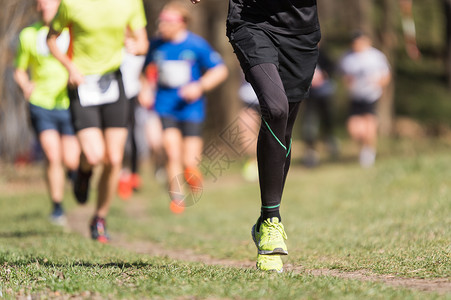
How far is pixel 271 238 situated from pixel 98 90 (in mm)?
2812

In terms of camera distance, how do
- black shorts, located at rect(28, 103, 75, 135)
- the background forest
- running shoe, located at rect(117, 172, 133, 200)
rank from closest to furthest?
black shorts, located at rect(28, 103, 75, 135)
running shoe, located at rect(117, 172, 133, 200)
the background forest

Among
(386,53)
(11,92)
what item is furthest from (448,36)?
(11,92)

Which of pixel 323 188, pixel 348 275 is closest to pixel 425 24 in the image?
pixel 323 188

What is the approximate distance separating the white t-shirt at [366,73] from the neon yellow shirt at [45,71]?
26.9ft

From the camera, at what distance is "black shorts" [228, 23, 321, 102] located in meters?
4.30

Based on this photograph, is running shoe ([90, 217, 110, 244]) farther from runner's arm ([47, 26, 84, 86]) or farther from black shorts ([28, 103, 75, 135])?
black shorts ([28, 103, 75, 135])

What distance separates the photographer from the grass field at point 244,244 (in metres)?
3.69

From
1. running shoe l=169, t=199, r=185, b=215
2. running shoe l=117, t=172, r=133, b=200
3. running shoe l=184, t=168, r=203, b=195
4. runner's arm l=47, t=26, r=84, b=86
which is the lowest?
running shoe l=117, t=172, r=133, b=200

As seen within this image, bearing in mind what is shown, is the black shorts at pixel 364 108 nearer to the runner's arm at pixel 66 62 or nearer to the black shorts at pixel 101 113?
the black shorts at pixel 101 113

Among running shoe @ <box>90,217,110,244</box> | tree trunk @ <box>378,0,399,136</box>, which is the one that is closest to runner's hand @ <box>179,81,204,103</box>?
running shoe @ <box>90,217,110,244</box>

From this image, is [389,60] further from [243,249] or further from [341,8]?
[243,249]

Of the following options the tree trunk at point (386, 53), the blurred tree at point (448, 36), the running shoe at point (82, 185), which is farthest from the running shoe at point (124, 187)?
the blurred tree at point (448, 36)

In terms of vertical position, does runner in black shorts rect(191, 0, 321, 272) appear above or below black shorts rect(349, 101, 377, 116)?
above

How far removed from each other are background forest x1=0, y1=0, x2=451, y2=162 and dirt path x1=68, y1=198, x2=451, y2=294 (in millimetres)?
4136
